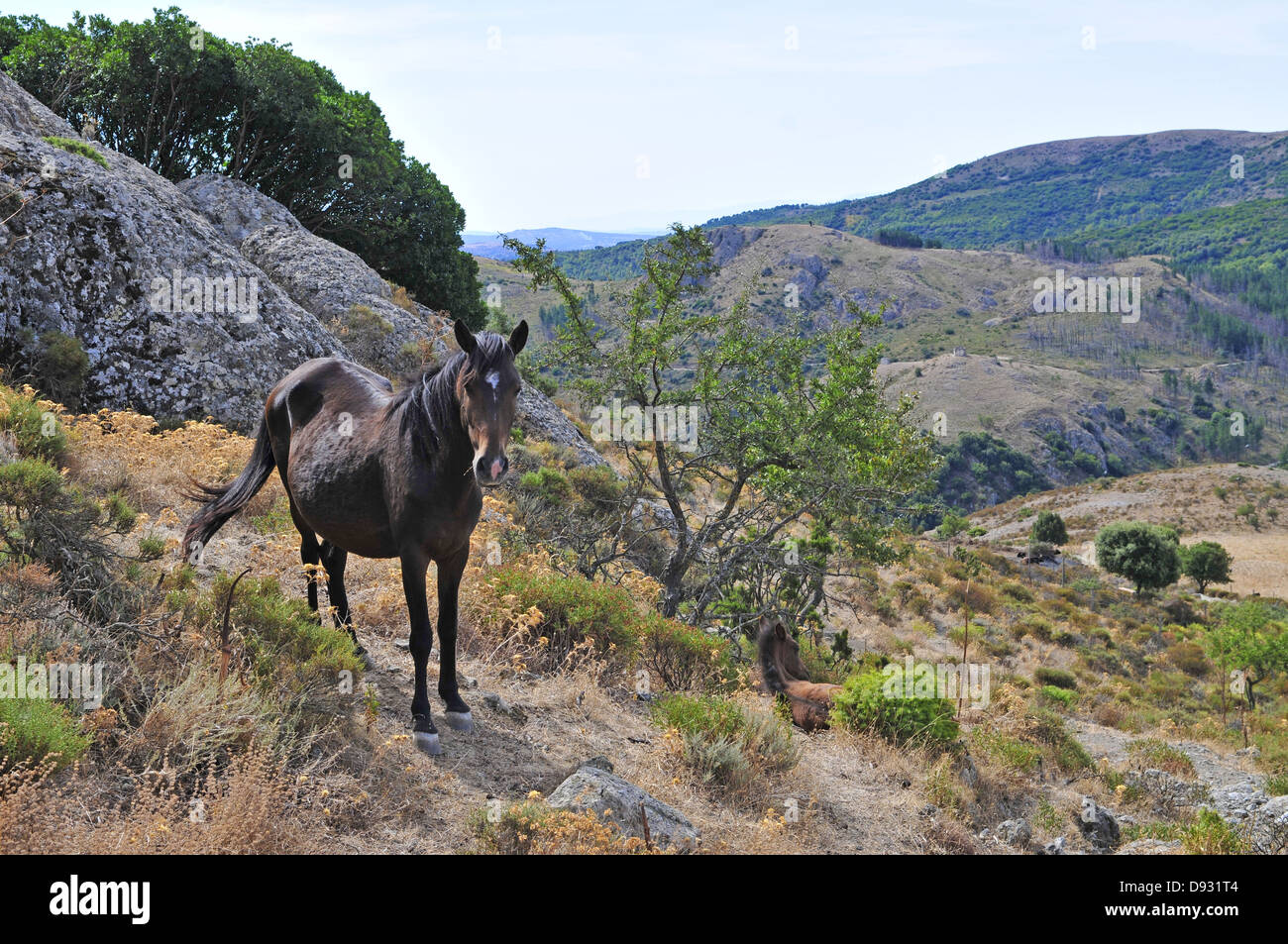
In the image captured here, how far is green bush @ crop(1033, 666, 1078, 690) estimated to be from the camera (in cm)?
2409

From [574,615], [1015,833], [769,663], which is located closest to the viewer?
[1015,833]

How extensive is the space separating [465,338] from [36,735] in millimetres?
2630

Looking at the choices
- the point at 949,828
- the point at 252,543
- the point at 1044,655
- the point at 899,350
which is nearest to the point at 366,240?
the point at 252,543

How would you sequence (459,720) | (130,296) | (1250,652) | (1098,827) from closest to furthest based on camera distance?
(459,720) < (1098,827) < (130,296) < (1250,652)

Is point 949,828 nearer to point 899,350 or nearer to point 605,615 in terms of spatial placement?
point 605,615

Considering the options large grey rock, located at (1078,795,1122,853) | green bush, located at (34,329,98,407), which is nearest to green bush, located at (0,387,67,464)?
green bush, located at (34,329,98,407)

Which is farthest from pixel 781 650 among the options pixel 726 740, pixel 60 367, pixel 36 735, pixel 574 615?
pixel 60 367

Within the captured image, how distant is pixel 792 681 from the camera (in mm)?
9180

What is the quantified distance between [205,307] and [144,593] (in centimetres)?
697

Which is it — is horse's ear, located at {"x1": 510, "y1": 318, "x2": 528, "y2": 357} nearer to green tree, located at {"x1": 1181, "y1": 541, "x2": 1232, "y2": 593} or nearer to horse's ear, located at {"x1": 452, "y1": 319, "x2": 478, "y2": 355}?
horse's ear, located at {"x1": 452, "y1": 319, "x2": 478, "y2": 355}

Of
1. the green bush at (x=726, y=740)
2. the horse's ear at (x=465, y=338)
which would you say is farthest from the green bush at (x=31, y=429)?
the green bush at (x=726, y=740)

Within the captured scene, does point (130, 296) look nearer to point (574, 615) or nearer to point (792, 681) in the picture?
point (574, 615)

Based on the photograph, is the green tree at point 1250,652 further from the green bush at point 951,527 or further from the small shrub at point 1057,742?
the green bush at point 951,527

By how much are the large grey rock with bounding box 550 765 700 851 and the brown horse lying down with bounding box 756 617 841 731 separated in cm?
411
